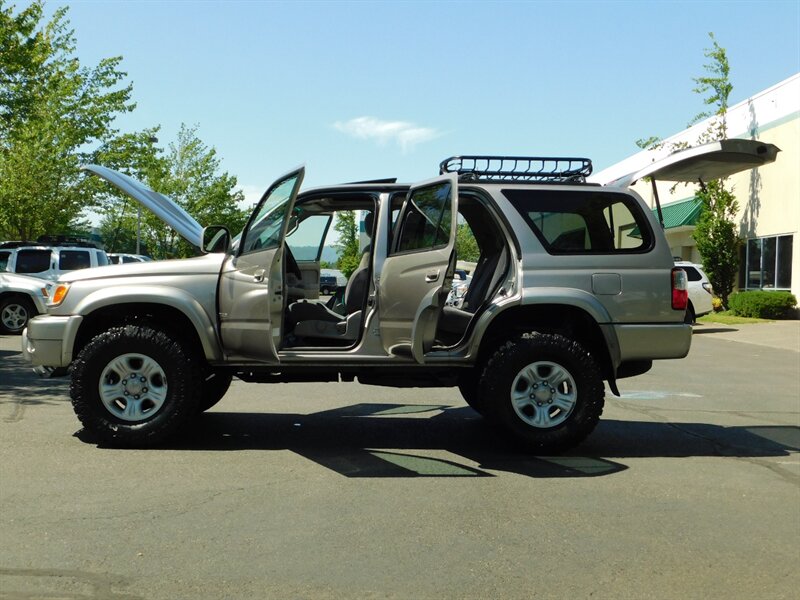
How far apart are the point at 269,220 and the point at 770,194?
2392 centimetres

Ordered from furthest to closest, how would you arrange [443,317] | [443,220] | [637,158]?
[637,158] < [443,317] < [443,220]

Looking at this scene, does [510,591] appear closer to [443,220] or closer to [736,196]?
[443,220]

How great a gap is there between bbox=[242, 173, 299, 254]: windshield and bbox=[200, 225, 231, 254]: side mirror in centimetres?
29

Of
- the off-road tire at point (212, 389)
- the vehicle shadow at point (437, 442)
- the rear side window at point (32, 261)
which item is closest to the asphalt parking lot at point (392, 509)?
the vehicle shadow at point (437, 442)

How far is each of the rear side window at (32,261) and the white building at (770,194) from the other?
1573 cm

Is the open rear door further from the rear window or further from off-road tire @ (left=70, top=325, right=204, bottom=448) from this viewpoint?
the rear window

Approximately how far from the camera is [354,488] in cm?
572

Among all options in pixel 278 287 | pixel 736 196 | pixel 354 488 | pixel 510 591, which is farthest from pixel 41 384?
pixel 736 196

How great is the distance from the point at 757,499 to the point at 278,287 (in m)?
3.68

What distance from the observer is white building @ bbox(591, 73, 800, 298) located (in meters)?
25.4

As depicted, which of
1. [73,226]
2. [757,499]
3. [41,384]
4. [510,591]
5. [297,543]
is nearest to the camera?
[510,591]

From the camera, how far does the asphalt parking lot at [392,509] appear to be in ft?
13.4

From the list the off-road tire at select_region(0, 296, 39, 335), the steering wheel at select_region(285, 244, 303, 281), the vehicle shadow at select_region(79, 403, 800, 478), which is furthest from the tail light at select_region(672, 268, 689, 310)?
the off-road tire at select_region(0, 296, 39, 335)

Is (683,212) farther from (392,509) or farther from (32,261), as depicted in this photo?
(392,509)
